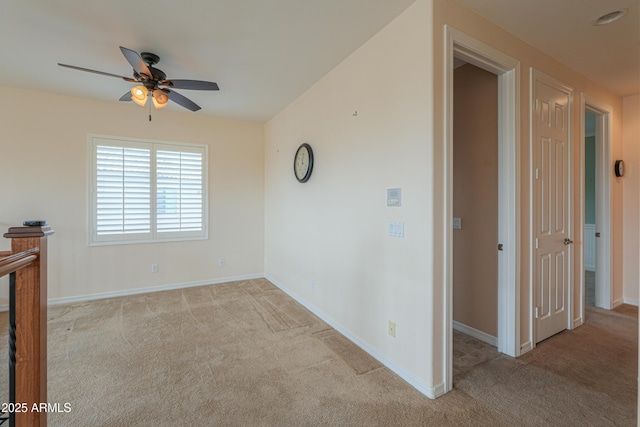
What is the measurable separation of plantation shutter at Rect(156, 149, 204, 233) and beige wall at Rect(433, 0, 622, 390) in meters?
3.88

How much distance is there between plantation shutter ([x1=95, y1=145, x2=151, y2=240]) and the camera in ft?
13.3

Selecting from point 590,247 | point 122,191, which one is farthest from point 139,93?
point 590,247

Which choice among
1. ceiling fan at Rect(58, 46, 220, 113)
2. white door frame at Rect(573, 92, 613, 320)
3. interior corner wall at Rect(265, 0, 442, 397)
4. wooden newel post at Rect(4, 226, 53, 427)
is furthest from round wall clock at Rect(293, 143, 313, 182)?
white door frame at Rect(573, 92, 613, 320)

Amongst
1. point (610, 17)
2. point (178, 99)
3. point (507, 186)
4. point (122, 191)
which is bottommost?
point (507, 186)

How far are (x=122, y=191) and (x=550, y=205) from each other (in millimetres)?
5236

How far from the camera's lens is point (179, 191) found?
4551 mm

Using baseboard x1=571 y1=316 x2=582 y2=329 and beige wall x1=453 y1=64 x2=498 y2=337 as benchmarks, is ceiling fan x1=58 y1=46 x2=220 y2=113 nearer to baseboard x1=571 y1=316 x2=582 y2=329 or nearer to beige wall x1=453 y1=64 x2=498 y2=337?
beige wall x1=453 y1=64 x2=498 y2=337

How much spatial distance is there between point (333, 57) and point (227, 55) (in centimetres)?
→ 103

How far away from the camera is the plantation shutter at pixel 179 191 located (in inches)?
174

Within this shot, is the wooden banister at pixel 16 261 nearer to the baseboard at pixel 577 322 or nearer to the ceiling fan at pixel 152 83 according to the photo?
the ceiling fan at pixel 152 83

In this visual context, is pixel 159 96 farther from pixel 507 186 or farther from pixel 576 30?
pixel 576 30

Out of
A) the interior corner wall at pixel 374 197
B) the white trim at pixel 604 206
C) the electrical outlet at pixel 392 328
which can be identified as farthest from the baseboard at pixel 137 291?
the white trim at pixel 604 206

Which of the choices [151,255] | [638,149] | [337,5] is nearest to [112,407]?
[151,255]

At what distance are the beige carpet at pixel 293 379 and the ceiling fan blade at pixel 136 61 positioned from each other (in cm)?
247
